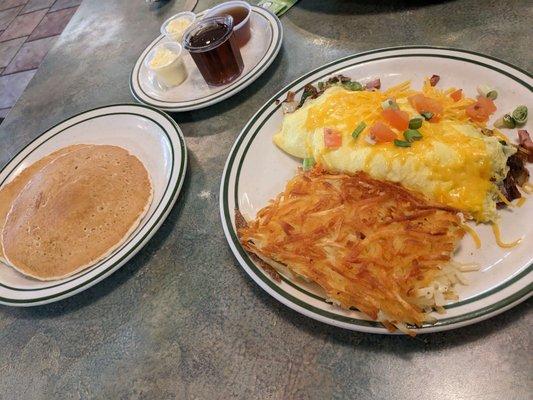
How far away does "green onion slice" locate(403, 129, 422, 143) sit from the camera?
1663 millimetres

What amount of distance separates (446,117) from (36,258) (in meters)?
1.96

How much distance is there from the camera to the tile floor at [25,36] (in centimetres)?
579

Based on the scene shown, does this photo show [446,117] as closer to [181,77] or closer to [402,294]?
[402,294]

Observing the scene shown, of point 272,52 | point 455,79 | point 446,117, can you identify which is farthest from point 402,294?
point 272,52

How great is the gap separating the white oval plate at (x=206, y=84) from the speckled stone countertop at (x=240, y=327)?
0.10 meters

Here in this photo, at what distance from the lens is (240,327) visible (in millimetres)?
1611

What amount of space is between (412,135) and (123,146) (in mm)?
1626

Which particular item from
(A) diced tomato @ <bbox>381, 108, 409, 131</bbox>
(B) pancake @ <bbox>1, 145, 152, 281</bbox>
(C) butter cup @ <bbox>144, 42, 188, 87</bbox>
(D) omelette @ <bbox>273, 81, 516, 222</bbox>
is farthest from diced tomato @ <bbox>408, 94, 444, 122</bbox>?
(C) butter cup @ <bbox>144, 42, 188, 87</bbox>

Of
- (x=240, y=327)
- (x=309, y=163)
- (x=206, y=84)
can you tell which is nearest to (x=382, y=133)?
(x=309, y=163)

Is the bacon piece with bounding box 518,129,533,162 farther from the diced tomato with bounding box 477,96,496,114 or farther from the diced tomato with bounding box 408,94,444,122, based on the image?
the diced tomato with bounding box 408,94,444,122

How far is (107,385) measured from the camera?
63.4 inches

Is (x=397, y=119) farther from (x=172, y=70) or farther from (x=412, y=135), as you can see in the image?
(x=172, y=70)

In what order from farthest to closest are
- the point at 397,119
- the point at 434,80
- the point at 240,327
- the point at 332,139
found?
the point at 434,80
the point at 332,139
the point at 397,119
the point at 240,327

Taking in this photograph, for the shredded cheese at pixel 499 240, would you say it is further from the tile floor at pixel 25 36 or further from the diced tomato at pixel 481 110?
the tile floor at pixel 25 36
